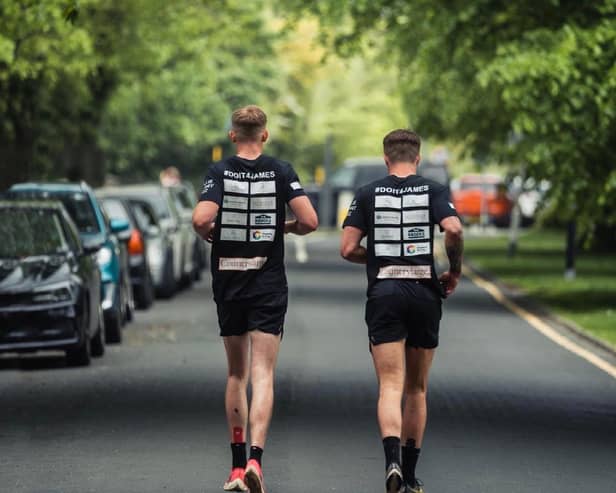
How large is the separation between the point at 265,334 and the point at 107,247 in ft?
34.0

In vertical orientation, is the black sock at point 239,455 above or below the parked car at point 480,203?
above

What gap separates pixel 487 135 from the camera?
39.3 metres

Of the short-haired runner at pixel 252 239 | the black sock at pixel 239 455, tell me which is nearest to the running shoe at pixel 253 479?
the short-haired runner at pixel 252 239

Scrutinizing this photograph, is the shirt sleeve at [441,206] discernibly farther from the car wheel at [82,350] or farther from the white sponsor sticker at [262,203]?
the car wheel at [82,350]

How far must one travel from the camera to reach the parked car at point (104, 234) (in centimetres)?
1903

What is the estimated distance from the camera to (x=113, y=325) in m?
18.9

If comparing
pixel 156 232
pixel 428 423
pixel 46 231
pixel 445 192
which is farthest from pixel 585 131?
pixel 445 192

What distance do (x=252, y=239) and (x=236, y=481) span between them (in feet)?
3.89

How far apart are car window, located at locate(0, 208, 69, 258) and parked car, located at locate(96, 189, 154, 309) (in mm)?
6596

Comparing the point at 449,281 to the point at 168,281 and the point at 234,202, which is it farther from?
the point at 168,281

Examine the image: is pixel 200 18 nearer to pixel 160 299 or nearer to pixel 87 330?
pixel 160 299

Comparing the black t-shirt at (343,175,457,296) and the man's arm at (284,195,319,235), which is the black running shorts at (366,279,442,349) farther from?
the man's arm at (284,195,319,235)

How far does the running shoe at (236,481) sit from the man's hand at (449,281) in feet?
4.41

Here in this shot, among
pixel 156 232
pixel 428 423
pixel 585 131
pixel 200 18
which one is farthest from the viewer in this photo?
pixel 200 18
